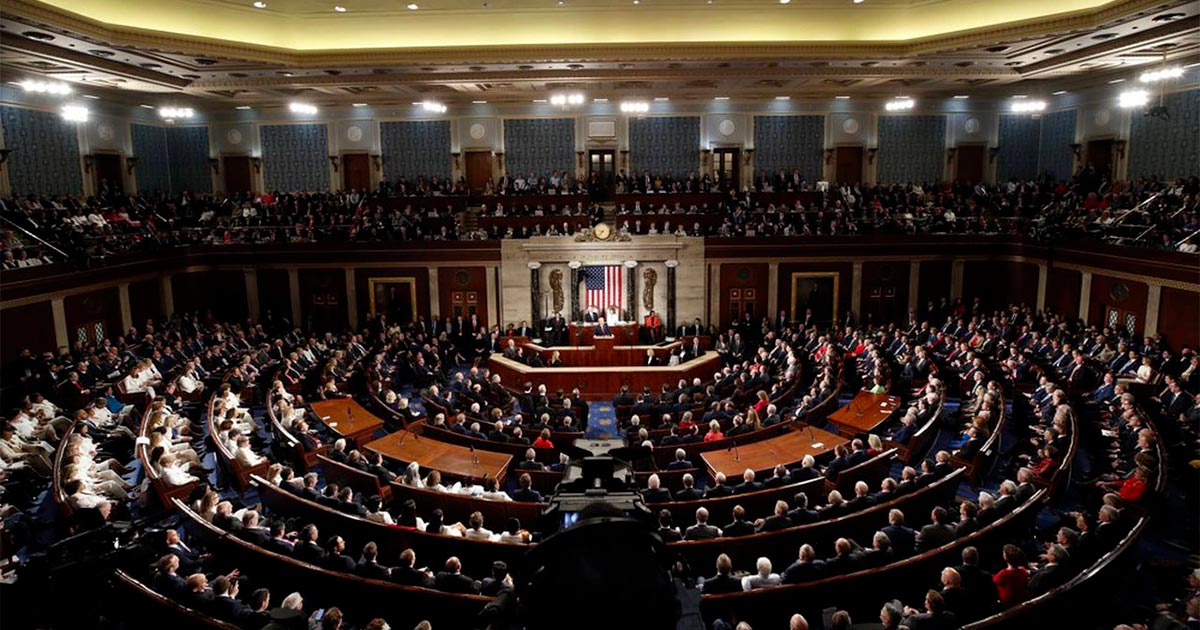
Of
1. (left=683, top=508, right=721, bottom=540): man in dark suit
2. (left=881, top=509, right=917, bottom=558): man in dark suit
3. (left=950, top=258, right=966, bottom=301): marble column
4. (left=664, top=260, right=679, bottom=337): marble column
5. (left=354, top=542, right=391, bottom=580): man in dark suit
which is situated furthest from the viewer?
(left=950, top=258, right=966, bottom=301): marble column

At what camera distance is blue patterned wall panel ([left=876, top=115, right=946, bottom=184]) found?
2712 cm

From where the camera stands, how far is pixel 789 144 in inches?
1067

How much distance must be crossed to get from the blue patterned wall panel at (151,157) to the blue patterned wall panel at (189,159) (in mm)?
239

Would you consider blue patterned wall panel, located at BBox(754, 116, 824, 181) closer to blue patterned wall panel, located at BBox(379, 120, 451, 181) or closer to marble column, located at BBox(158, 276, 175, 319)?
blue patterned wall panel, located at BBox(379, 120, 451, 181)

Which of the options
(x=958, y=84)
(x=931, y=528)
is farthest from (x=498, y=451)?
(x=958, y=84)

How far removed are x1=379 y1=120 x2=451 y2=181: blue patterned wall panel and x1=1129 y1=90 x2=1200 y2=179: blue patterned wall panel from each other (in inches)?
944

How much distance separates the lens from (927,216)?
2348 centimetres

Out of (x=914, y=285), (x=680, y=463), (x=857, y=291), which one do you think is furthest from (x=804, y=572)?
(x=914, y=285)

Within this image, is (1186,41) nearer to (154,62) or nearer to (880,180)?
(880,180)

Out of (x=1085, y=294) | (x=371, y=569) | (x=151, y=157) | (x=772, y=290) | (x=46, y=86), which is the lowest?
(x=371, y=569)

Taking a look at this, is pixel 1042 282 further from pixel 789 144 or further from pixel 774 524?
pixel 774 524

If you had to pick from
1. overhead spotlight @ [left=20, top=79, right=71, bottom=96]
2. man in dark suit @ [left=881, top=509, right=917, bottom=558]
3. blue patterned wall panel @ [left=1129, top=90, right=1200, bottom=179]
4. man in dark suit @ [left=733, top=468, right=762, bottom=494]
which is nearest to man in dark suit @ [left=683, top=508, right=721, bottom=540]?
man in dark suit @ [left=733, top=468, right=762, bottom=494]

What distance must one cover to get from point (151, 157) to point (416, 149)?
32.2ft

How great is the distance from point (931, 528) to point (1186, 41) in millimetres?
15857
